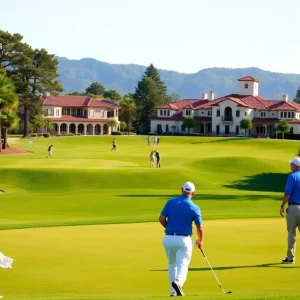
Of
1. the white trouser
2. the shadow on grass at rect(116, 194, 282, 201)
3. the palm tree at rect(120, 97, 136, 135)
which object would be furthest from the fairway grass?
the palm tree at rect(120, 97, 136, 135)

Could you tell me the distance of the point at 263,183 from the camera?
56.8 metres

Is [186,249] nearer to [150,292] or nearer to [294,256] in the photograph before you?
[150,292]

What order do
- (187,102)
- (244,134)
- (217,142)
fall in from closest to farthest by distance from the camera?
(217,142) → (244,134) → (187,102)

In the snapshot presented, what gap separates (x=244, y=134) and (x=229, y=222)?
4388 inches

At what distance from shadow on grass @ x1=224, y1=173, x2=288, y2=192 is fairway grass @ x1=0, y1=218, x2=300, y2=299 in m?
33.2

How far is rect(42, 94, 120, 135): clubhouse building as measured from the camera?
141125 mm

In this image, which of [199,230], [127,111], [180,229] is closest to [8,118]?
[199,230]

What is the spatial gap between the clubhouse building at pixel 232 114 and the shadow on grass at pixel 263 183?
73.2 meters

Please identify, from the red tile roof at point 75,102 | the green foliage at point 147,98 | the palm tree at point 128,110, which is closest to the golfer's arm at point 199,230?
the red tile roof at point 75,102

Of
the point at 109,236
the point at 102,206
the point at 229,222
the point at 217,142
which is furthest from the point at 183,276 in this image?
the point at 217,142

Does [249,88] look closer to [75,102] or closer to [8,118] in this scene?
[75,102]

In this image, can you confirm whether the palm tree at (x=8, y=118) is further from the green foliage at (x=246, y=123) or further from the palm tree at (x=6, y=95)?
the green foliage at (x=246, y=123)

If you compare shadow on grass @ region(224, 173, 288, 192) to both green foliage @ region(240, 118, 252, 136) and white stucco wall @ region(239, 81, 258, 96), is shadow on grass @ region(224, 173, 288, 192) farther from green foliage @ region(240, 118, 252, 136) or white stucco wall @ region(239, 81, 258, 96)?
white stucco wall @ region(239, 81, 258, 96)

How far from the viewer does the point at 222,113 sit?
136 metres
